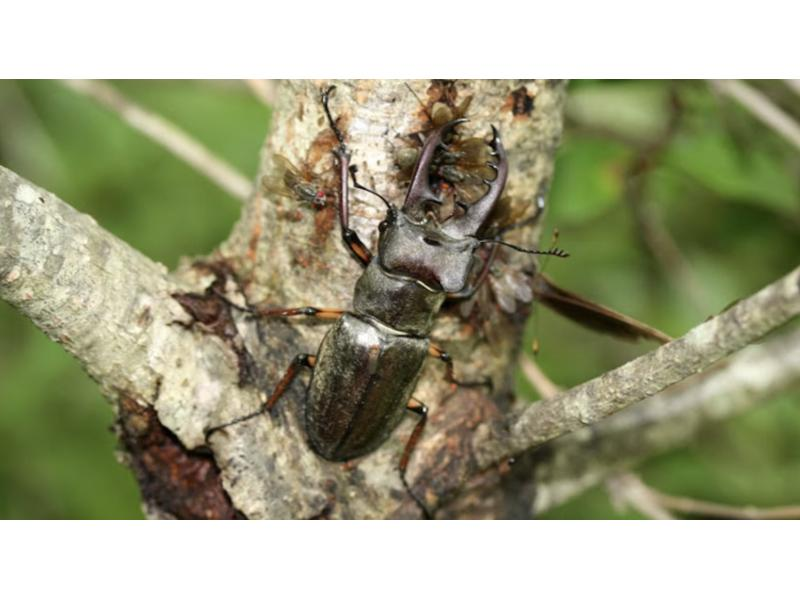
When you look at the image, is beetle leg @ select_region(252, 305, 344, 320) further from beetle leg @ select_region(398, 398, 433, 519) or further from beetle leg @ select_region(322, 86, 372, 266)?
beetle leg @ select_region(398, 398, 433, 519)

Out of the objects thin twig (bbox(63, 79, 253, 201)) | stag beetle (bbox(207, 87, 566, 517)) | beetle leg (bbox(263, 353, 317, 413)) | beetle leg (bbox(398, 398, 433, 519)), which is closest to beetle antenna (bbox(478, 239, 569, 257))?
stag beetle (bbox(207, 87, 566, 517))

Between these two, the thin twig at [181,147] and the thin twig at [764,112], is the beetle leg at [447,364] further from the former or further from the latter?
the thin twig at [764,112]

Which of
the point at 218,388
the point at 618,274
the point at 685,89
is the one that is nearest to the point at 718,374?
the point at 685,89

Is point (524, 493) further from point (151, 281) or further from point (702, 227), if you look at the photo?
point (702, 227)

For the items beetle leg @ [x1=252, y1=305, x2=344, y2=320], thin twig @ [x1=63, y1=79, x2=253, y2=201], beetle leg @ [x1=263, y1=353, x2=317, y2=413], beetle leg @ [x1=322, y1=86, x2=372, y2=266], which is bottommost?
beetle leg @ [x1=263, y1=353, x2=317, y2=413]

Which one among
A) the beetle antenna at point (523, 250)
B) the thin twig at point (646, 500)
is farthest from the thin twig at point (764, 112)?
the thin twig at point (646, 500)

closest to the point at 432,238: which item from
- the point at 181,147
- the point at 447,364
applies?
the point at 447,364
